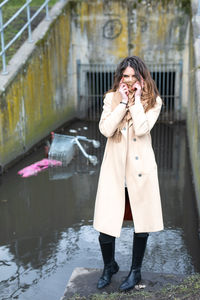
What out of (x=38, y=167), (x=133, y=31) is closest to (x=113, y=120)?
(x=38, y=167)

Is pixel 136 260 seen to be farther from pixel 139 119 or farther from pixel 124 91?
pixel 124 91

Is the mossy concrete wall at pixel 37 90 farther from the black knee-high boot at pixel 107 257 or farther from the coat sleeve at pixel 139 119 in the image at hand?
the coat sleeve at pixel 139 119

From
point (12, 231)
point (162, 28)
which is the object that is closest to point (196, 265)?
point (12, 231)

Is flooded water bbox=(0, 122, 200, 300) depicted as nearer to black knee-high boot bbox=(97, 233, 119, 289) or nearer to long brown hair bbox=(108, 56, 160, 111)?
black knee-high boot bbox=(97, 233, 119, 289)

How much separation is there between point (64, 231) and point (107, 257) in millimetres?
1741

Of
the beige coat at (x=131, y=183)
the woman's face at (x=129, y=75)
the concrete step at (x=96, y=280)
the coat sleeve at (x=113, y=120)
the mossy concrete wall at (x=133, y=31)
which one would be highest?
the mossy concrete wall at (x=133, y=31)

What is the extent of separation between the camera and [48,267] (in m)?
4.32

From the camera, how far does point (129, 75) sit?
3.26 m

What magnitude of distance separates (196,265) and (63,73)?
7.03 metres

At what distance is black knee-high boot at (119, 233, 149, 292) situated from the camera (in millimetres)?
3387

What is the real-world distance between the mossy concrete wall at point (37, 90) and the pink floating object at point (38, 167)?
1.24ft

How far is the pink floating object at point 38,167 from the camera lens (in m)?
7.06

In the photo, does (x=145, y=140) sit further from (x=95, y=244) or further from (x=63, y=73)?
(x=63, y=73)

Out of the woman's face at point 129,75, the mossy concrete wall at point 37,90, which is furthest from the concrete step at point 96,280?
the mossy concrete wall at point 37,90
